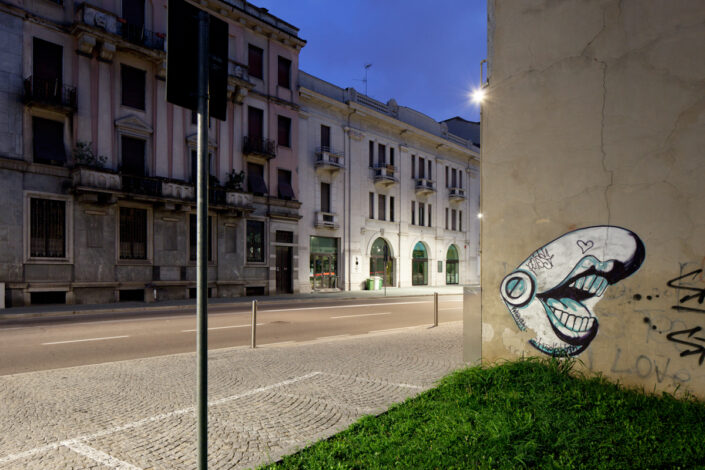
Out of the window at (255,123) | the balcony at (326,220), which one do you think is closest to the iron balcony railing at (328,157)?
the balcony at (326,220)

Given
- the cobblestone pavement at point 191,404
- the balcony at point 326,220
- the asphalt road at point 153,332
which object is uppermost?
the balcony at point 326,220

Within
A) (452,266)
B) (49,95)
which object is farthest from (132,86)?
(452,266)

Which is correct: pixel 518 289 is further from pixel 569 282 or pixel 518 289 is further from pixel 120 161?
pixel 120 161

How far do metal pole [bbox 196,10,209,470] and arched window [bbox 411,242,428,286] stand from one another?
35793 mm

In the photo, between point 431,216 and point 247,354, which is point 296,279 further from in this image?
point 247,354

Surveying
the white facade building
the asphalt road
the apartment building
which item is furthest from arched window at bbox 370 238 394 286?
the asphalt road

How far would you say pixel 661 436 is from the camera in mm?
3771

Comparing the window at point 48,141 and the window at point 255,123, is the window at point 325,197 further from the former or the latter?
the window at point 48,141

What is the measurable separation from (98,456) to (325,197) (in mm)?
27187

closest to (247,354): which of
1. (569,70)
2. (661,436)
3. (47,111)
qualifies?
(661,436)

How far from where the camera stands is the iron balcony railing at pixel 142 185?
20.0m

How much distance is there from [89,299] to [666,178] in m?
21.1

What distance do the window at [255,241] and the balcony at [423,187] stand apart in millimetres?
16239

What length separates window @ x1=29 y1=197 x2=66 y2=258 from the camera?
1805 centimetres
